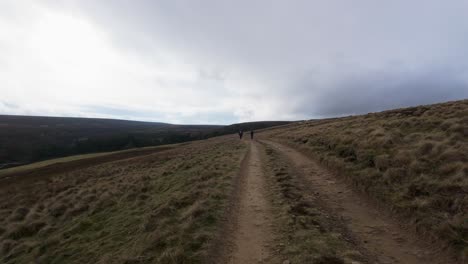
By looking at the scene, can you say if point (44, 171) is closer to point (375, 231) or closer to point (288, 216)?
point (288, 216)

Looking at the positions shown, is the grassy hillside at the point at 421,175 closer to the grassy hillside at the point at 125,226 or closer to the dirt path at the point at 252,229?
the dirt path at the point at 252,229

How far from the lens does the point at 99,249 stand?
8750mm

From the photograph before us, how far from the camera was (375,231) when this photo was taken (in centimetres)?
697

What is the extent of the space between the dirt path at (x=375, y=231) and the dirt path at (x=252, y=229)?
7.78 ft

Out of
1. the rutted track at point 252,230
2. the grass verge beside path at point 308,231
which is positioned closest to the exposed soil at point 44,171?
the rutted track at point 252,230

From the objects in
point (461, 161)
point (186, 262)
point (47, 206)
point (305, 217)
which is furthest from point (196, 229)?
point (47, 206)

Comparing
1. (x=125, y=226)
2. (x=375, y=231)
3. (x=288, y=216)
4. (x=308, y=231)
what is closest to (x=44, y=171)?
(x=125, y=226)

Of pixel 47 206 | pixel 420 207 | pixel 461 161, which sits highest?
pixel 461 161

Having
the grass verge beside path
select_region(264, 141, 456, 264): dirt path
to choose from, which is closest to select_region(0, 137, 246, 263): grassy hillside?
the grass verge beside path

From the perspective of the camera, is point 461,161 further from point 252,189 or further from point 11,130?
point 11,130

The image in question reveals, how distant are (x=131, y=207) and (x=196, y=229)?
254 inches

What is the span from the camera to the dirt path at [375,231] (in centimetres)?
571

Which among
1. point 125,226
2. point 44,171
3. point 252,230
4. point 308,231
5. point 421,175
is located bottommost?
point 44,171

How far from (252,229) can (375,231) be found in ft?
11.5
